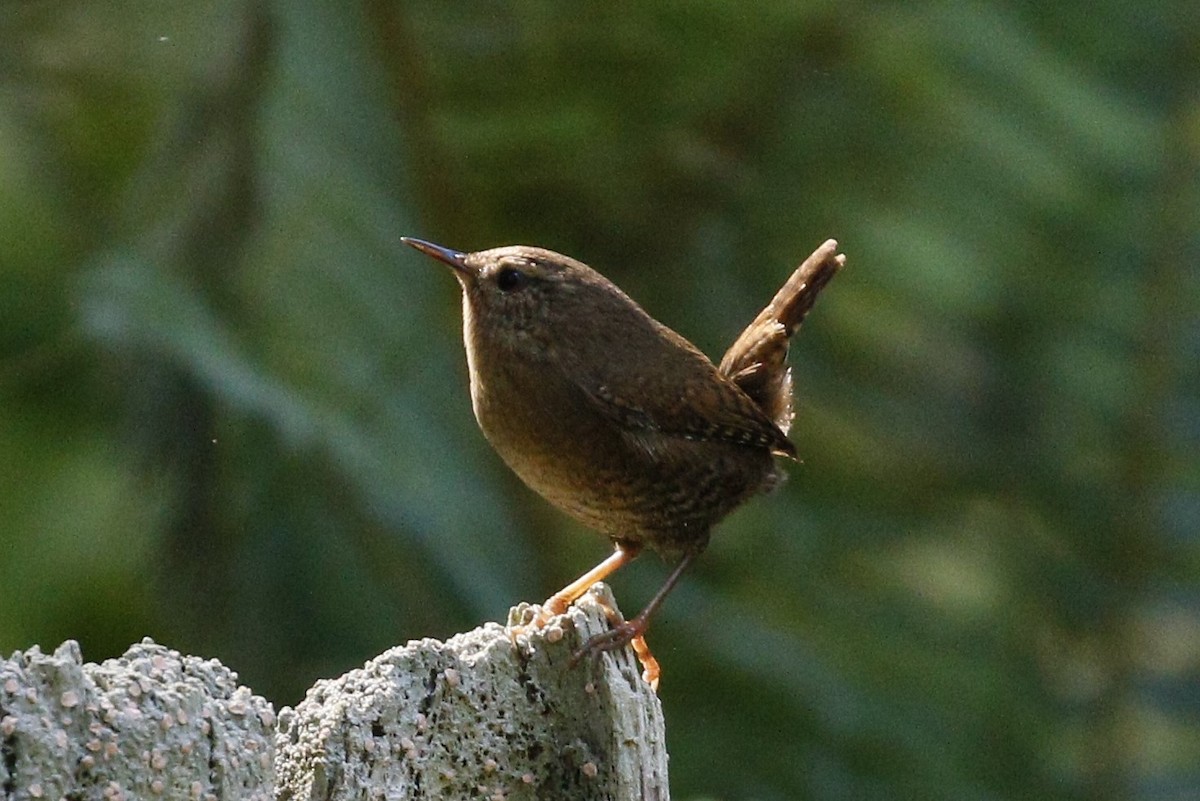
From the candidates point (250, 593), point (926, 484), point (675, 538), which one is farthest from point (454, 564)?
point (926, 484)

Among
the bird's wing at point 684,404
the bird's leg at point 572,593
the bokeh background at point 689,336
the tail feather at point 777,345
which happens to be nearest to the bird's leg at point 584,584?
the bird's leg at point 572,593

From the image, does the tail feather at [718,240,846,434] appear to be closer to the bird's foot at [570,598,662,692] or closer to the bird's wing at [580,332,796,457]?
the bird's wing at [580,332,796,457]

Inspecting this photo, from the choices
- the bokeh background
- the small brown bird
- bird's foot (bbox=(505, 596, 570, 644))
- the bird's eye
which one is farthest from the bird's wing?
the bokeh background

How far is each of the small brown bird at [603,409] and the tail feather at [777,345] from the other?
0.27 metres

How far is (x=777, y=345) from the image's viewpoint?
386cm

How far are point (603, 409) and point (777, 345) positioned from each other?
66 cm

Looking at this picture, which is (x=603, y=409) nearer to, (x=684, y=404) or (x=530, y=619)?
(x=684, y=404)

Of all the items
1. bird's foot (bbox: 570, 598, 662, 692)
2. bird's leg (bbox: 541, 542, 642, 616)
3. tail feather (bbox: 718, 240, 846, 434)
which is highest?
tail feather (bbox: 718, 240, 846, 434)

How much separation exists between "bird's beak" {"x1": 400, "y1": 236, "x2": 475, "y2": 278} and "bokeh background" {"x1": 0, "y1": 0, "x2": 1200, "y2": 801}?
0.71m

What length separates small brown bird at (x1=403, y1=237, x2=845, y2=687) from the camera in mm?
3273

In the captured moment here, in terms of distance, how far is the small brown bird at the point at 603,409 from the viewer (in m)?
3.27

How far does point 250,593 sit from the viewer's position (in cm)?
434

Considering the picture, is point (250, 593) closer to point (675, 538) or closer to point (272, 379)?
point (272, 379)

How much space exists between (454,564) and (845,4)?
233cm
